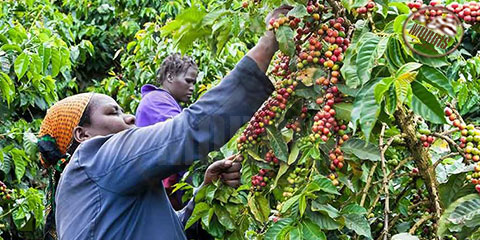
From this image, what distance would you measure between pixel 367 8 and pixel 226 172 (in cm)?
71

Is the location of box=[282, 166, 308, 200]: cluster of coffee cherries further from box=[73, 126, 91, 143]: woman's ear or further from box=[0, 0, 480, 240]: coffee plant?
box=[73, 126, 91, 143]: woman's ear

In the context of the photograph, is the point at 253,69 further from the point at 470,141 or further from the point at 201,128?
the point at 470,141

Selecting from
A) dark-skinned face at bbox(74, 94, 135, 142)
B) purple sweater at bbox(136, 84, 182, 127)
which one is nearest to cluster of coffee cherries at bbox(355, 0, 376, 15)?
dark-skinned face at bbox(74, 94, 135, 142)

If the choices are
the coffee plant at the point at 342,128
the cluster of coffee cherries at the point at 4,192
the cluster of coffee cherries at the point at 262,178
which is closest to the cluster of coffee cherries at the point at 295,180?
the coffee plant at the point at 342,128

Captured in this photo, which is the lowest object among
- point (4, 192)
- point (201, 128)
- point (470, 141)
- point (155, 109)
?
point (4, 192)

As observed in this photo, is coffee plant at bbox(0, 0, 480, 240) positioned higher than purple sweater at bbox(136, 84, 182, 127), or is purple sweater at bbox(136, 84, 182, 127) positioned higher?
coffee plant at bbox(0, 0, 480, 240)

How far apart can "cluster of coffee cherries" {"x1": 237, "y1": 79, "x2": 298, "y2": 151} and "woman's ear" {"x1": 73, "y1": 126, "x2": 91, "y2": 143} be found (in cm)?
51

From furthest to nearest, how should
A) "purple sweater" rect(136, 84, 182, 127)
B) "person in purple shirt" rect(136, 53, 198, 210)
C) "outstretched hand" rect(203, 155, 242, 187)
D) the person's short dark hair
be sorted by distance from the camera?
the person's short dark hair → "person in purple shirt" rect(136, 53, 198, 210) → "purple sweater" rect(136, 84, 182, 127) → "outstretched hand" rect(203, 155, 242, 187)

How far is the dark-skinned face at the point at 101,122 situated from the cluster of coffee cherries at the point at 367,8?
841 millimetres

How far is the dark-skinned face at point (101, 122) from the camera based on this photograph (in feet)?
6.91

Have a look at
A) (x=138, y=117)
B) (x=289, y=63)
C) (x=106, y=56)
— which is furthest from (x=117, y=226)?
(x=106, y=56)

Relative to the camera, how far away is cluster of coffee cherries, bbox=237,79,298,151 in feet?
5.74

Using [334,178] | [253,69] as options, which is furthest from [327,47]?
[334,178]

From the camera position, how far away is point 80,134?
83.7 inches
